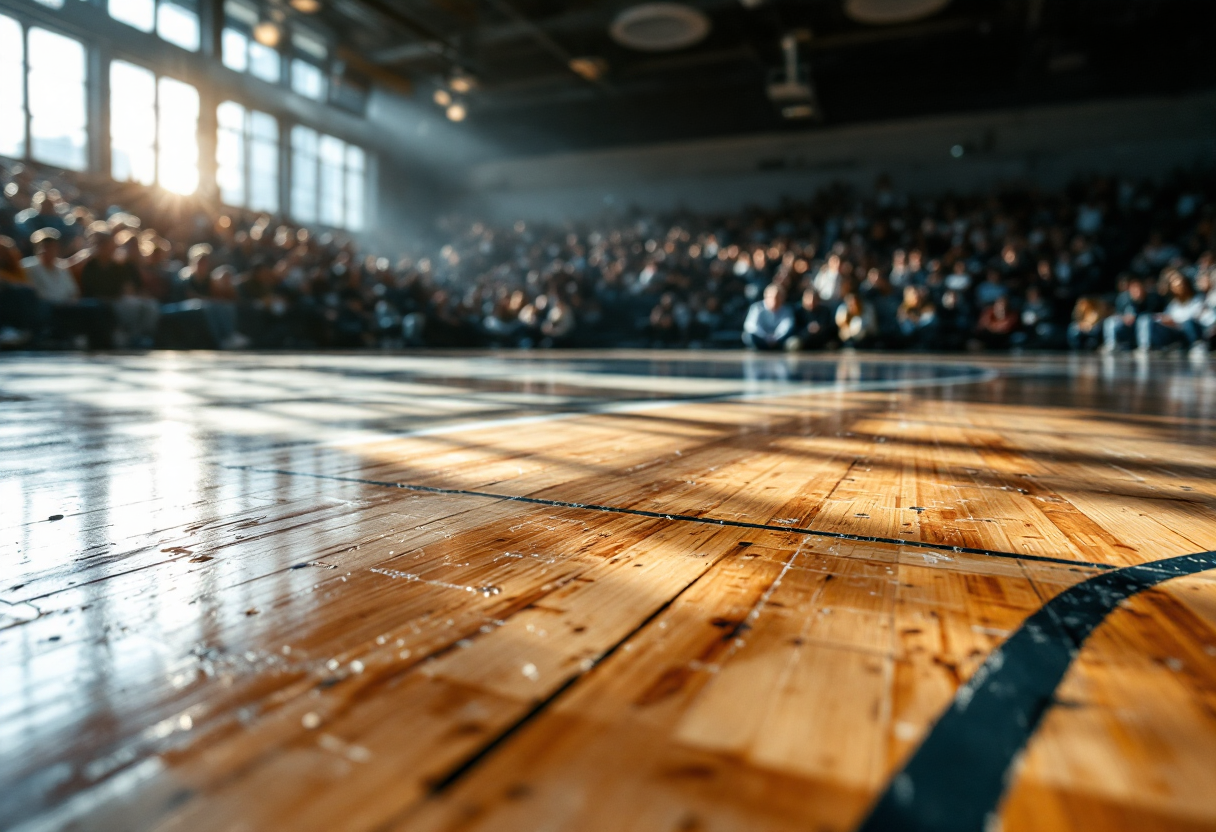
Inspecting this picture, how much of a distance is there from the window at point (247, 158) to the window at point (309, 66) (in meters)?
0.78

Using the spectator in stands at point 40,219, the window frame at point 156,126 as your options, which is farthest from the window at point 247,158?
the spectator in stands at point 40,219

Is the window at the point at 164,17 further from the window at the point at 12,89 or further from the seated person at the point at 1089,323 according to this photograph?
the seated person at the point at 1089,323

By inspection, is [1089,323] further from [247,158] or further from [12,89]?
[12,89]

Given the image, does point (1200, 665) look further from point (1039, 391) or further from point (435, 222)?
point (435, 222)

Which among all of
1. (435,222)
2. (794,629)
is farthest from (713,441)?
(435,222)

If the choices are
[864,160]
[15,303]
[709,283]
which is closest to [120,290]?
[15,303]

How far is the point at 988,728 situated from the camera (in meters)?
0.27

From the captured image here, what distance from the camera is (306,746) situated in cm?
25

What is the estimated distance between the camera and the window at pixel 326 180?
10.6m

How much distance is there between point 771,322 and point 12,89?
800 cm

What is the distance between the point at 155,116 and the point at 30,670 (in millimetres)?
10464

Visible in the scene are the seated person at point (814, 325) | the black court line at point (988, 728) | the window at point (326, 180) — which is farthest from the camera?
the window at point (326, 180)

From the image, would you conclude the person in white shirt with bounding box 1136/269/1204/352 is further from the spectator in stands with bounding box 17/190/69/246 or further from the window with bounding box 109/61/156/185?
the window with bounding box 109/61/156/185

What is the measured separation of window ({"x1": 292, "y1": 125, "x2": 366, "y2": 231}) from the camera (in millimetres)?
10609
